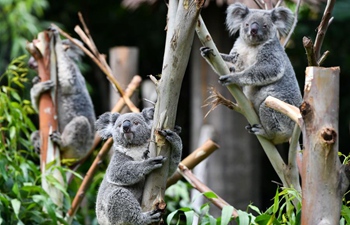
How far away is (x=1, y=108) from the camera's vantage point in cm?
477

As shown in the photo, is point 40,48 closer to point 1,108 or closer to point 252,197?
point 1,108

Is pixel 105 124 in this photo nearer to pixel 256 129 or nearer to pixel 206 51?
pixel 206 51

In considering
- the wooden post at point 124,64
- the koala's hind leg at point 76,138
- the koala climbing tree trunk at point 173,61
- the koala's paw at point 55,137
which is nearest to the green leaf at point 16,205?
the koala's paw at point 55,137

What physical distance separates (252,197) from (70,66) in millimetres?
2461

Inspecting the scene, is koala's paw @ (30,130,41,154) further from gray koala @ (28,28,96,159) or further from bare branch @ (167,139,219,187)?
bare branch @ (167,139,219,187)

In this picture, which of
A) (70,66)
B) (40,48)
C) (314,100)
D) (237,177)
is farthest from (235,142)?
(314,100)

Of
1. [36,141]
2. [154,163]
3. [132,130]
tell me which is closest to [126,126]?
[132,130]

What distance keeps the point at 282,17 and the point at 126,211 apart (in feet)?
6.25

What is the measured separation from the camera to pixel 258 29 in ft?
14.8

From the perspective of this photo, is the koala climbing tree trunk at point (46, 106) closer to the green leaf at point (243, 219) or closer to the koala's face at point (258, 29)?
the koala's face at point (258, 29)

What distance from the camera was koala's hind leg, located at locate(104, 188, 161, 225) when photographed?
3.30 m

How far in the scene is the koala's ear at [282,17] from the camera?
4.56m

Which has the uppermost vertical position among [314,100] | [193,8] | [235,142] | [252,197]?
[193,8]

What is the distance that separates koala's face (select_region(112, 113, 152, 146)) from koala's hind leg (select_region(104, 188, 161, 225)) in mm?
310
